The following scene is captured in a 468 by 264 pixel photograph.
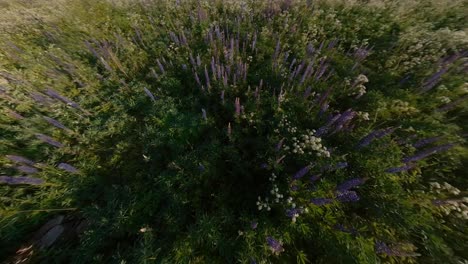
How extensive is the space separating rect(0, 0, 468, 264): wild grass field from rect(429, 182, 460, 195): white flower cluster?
0.09 feet

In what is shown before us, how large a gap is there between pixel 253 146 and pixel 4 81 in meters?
5.44

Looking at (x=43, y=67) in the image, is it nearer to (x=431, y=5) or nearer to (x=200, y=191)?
(x=200, y=191)

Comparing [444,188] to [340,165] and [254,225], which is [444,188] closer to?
[340,165]

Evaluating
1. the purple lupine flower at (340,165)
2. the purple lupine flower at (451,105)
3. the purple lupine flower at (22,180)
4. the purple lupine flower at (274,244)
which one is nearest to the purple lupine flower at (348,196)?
the purple lupine flower at (340,165)

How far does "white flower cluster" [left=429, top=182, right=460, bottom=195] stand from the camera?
278cm

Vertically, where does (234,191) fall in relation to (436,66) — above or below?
below

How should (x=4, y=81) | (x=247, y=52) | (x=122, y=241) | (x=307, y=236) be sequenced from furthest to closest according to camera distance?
(x=247, y=52) < (x=4, y=81) < (x=122, y=241) < (x=307, y=236)

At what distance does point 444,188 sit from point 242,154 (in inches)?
115

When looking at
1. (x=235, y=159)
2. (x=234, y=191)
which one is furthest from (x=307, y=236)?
(x=235, y=159)

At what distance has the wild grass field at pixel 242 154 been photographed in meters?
2.76

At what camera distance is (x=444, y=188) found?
2.91 meters

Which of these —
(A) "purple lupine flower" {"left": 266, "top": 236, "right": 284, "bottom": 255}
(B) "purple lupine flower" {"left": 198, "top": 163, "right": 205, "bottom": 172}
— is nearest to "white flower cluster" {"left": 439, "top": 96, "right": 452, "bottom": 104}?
(A) "purple lupine flower" {"left": 266, "top": 236, "right": 284, "bottom": 255}

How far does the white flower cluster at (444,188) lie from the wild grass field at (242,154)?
0.03 meters

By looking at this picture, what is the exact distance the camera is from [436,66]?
3.90 metres
